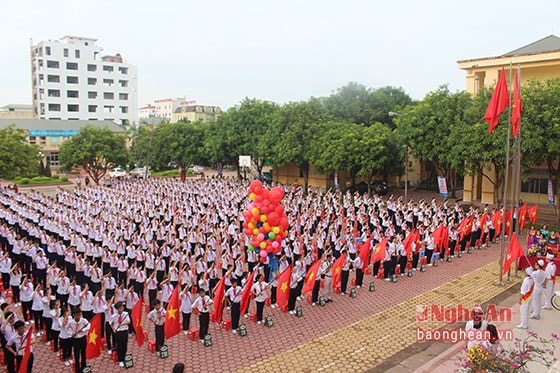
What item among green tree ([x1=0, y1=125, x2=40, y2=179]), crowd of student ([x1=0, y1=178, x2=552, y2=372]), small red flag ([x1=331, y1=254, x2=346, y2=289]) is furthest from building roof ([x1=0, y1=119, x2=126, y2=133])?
small red flag ([x1=331, y1=254, x2=346, y2=289])

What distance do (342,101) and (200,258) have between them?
23.9 meters

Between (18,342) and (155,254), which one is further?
(155,254)

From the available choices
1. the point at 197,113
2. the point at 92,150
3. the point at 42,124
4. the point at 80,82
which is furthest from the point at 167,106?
the point at 92,150

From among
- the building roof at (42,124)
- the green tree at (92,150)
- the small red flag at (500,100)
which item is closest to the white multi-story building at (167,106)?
the building roof at (42,124)

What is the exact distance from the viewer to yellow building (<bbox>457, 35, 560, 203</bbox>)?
2231 cm

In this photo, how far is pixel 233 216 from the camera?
57.8 feet

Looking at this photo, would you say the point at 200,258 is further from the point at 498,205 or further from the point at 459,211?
the point at 498,205

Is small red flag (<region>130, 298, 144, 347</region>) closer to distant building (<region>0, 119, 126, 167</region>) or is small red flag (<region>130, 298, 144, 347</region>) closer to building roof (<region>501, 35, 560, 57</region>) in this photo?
building roof (<region>501, 35, 560, 57</region>)

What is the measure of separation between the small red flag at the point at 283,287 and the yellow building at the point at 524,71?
1736 cm

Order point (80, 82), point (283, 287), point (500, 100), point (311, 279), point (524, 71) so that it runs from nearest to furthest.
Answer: point (283, 287) < point (311, 279) < point (500, 100) < point (524, 71) < point (80, 82)

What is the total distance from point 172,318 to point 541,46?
958 inches

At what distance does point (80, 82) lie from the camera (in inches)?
2472

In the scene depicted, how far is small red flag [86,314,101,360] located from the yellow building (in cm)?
2108

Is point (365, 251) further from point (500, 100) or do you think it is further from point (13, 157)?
point (13, 157)
